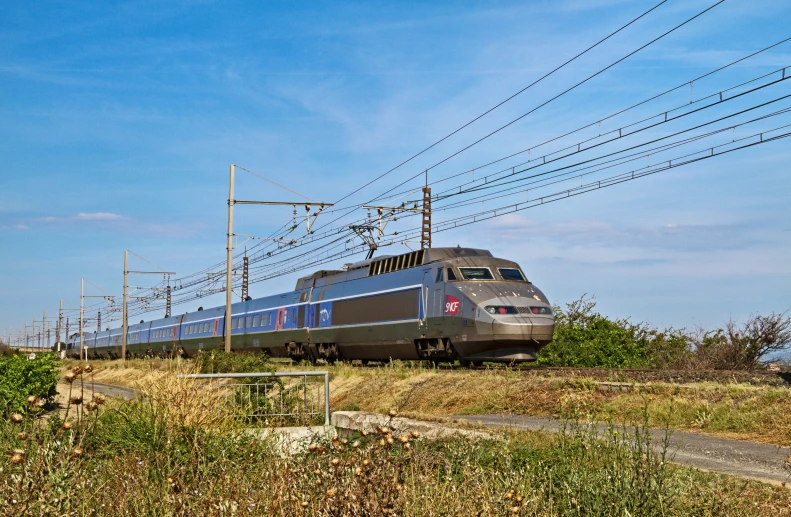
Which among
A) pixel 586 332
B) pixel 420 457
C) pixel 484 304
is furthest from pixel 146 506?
pixel 586 332

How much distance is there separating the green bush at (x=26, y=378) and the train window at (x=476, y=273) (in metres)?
11.3

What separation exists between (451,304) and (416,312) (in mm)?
1905

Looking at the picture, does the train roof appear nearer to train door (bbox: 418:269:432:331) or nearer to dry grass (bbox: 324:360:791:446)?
train door (bbox: 418:269:432:331)

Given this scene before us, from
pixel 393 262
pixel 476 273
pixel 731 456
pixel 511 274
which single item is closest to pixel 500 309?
pixel 476 273

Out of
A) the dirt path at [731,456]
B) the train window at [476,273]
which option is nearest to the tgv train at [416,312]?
the train window at [476,273]

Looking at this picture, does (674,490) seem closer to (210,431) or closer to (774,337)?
(210,431)

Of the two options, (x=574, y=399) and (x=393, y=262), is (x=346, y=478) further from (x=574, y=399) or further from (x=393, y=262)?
Answer: (x=393, y=262)

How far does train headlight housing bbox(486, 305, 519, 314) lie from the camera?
849 inches

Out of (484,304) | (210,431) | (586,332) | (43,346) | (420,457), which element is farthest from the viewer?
(43,346)

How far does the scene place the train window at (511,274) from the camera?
933 inches

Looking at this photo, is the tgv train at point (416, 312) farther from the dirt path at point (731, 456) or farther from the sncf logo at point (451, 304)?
the dirt path at point (731, 456)

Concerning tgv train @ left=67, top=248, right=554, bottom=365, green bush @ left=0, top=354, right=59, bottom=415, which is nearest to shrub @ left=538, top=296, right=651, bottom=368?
tgv train @ left=67, top=248, right=554, bottom=365

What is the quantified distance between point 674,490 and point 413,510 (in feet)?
7.94

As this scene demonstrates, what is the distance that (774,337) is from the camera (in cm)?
2466
